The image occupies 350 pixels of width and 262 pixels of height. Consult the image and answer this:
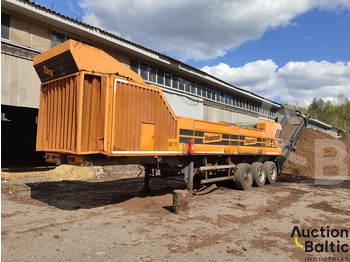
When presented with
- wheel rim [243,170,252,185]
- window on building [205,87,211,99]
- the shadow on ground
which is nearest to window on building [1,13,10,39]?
the shadow on ground

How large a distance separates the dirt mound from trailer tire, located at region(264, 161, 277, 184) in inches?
206

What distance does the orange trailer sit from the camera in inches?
233

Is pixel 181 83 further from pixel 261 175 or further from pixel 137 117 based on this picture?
pixel 137 117

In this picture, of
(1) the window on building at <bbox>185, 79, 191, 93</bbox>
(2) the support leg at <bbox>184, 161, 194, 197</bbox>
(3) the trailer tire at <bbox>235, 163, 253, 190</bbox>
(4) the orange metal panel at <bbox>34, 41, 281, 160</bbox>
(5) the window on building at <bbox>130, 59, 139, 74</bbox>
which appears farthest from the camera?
(1) the window on building at <bbox>185, 79, 191, 93</bbox>

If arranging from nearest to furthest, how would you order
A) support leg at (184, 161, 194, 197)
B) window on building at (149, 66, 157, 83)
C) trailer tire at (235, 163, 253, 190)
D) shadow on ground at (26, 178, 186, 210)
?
shadow on ground at (26, 178, 186, 210) < support leg at (184, 161, 194, 197) < trailer tire at (235, 163, 253, 190) < window on building at (149, 66, 157, 83)

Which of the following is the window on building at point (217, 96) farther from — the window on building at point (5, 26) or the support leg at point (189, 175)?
the window on building at point (5, 26)

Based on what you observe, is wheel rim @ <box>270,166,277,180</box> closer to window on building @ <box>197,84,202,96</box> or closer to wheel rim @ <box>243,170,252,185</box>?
wheel rim @ <box>243,170,252,185</box>

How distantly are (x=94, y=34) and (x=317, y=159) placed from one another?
17973mm

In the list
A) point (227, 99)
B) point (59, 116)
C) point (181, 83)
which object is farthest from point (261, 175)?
point (227, 99)

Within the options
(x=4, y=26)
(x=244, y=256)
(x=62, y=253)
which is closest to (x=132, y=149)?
(x=62, y=253)

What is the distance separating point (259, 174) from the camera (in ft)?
38.2

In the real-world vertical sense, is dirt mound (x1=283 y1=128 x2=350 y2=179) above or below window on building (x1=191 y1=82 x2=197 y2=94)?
below

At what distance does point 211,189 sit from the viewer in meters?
10.3

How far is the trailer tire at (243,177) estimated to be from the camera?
10219mm
